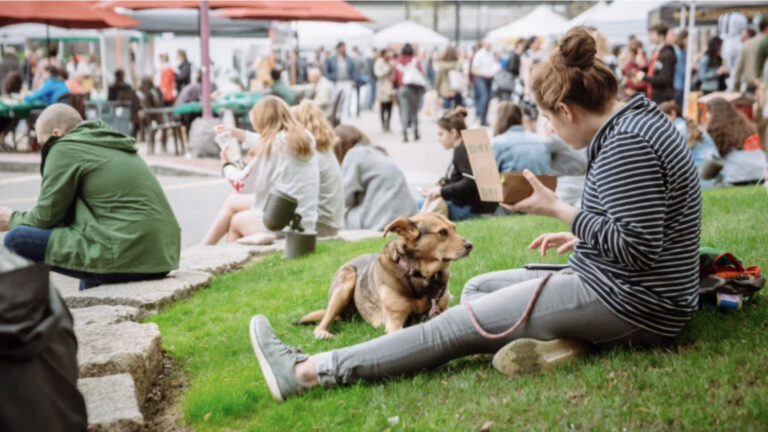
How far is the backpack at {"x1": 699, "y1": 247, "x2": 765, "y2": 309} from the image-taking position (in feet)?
12.9

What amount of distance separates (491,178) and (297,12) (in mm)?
16383

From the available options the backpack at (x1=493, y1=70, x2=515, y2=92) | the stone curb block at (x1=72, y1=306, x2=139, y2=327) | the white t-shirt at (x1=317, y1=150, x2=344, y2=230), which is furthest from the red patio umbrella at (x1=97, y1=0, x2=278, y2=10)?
the stone curb block at (x1=72, y1=306, x2=139, y2=327)

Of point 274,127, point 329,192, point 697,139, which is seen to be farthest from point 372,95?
point 274,127

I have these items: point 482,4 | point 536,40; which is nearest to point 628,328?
point 536,40

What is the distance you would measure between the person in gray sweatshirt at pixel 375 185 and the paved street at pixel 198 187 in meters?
2.11

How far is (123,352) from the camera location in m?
4.09

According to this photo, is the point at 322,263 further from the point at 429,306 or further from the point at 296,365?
the point at 296,365

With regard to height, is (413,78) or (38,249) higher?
(413,78)

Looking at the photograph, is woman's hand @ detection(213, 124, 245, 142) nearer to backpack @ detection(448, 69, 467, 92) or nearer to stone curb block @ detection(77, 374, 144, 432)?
stone curb block @ detection(77, 374, 144, 432)

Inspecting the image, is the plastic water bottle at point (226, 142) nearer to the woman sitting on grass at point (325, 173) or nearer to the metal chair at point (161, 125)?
the woman sitting on grass at point (325, 173)

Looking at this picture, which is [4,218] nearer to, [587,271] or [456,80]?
[587,271]

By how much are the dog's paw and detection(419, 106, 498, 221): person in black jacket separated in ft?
12.4

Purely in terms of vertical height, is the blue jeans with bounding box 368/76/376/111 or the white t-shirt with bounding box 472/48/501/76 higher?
the white t-shirt with bounding box 472/48/501/76

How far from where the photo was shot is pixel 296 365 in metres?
3.75
